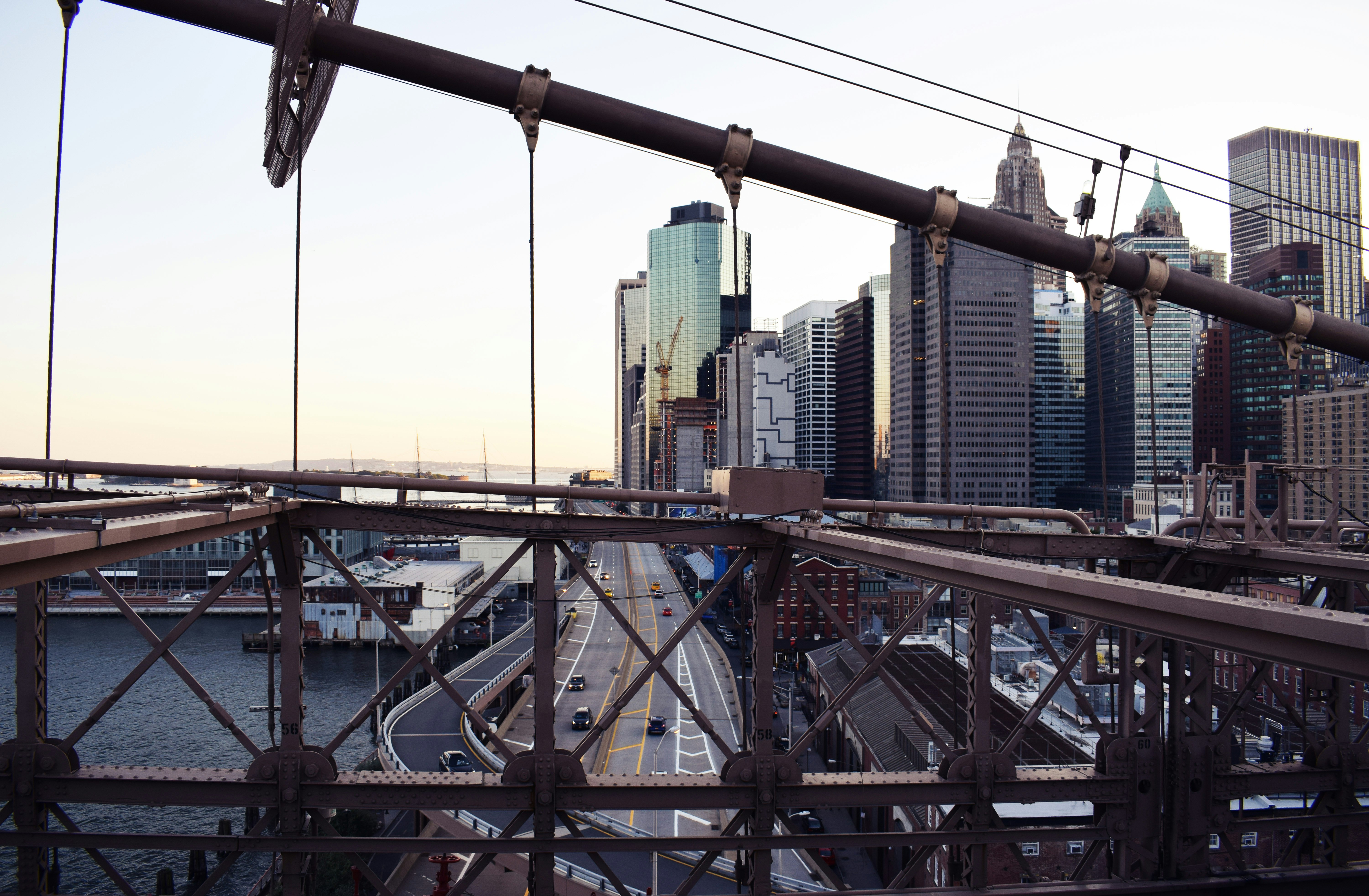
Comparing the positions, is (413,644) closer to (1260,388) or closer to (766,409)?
(1260,388)

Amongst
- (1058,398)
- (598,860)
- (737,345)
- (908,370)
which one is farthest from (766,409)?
(737,345)

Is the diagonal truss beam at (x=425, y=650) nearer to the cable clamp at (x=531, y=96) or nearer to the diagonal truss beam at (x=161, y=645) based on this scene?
the diagonal truss beam at (x=161, y=645)

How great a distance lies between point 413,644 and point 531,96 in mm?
6473

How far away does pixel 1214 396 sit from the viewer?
99.4 metres

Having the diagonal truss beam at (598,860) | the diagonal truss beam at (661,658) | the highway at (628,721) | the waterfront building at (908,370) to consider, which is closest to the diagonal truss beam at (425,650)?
the diagonal truss beam at (661,658)

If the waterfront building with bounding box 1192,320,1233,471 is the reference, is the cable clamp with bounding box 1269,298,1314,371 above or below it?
below

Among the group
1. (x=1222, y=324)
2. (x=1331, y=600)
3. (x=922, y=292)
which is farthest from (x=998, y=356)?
(x=1331, y=600)

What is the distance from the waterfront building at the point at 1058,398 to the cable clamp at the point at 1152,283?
433 ft

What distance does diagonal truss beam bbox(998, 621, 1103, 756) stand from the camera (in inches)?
334

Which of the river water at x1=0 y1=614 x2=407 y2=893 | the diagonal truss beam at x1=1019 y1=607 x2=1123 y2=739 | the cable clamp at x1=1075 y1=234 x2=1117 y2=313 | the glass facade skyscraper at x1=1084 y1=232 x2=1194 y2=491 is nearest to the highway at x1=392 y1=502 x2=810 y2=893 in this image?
the river water at x1=0 y1=614 x2=407 y2=893

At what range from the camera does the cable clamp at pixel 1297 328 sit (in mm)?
11695

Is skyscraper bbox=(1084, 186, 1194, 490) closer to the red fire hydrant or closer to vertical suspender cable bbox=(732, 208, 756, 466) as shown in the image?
the red fire hydrant

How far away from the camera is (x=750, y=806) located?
8.27m

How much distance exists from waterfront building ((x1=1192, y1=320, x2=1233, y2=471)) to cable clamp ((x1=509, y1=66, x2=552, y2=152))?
104 m
